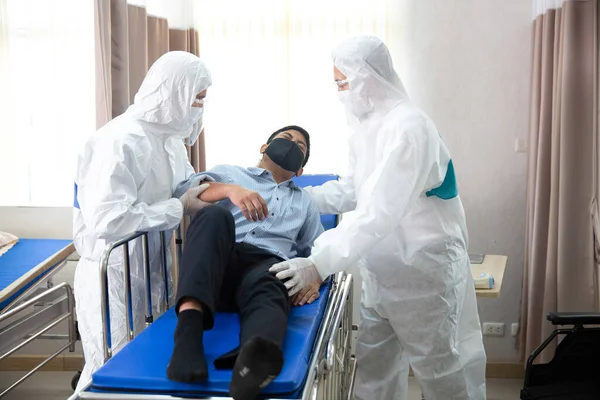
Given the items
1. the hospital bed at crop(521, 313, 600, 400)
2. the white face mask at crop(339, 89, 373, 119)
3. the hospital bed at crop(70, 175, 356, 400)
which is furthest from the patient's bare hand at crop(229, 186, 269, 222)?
the hospital bed at crop(521, 313, 600, 400)

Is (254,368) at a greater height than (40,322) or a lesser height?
greater

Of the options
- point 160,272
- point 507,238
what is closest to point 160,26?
point 160,272

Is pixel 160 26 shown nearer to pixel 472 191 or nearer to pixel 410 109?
pixel 410 109

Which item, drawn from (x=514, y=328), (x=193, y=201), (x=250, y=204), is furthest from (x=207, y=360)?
(x=514, y=328)

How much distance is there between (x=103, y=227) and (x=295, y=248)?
0.74 m

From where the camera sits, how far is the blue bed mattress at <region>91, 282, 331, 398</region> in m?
1.46

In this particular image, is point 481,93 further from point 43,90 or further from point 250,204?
point 43,90

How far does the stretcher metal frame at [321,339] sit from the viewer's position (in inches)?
59.3

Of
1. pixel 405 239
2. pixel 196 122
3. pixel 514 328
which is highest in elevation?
pixel 196 122

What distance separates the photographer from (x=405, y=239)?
7.08 ft

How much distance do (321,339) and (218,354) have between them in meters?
0.30

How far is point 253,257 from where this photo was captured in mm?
2137

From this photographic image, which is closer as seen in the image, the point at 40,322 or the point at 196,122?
the point at 196,122

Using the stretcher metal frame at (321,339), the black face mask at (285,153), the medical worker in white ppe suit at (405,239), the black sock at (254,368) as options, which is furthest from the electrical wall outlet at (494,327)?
the black sock at (254,368)
